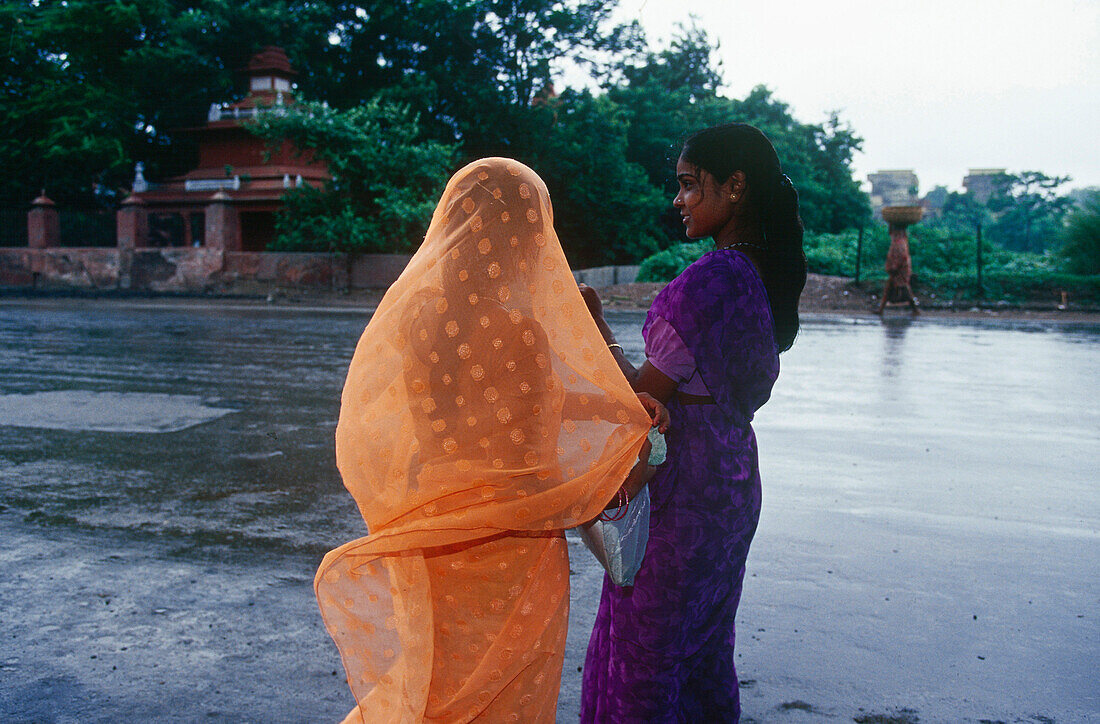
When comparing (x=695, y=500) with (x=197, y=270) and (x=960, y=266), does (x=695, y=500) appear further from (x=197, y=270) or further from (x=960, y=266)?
(x=960, y=266)

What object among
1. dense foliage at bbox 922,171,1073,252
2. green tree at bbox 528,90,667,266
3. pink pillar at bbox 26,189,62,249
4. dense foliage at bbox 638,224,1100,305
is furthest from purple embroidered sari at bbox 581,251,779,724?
dense foliage at bbox 922,171,1073,252

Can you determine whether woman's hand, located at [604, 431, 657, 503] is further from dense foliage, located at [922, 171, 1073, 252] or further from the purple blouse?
dense foliage, located at [922, 171, 1073, 252]

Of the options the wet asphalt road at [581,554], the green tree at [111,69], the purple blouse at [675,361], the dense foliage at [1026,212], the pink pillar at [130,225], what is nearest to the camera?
the purple blouse at [675,361]

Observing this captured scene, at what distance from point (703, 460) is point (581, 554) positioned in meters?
2.52

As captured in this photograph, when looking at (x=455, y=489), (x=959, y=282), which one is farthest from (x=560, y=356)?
(x=959, y=282)

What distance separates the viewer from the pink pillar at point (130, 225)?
23.9m

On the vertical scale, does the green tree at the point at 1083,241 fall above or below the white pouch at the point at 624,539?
above

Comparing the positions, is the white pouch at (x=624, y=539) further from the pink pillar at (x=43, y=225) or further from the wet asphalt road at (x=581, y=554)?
the pink pillar at (x=43, y=225)

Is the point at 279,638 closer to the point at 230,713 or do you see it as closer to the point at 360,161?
the point at 230,713

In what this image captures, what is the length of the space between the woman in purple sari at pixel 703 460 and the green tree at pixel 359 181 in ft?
64.8

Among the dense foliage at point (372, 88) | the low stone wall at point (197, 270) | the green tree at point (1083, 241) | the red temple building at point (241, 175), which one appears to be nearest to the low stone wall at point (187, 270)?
the low stone wall at point (197, 270)

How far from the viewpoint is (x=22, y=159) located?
28.6m

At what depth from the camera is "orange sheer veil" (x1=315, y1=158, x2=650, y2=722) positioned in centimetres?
171

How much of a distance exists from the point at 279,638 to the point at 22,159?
102 feet
